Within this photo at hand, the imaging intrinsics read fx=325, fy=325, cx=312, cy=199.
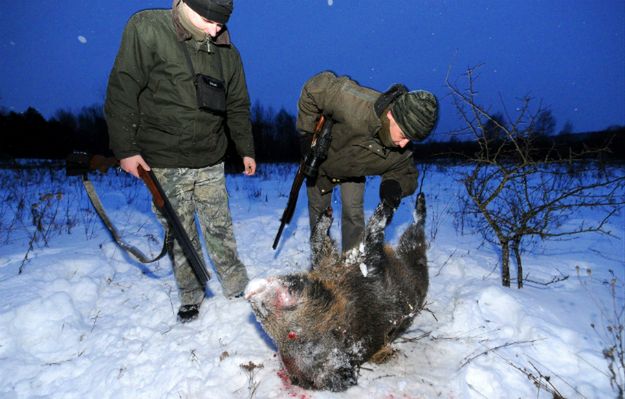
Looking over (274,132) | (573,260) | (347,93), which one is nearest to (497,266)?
(573,260)

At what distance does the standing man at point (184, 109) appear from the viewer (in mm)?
2281

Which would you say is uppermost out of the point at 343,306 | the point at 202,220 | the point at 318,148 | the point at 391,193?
the point at 318,148

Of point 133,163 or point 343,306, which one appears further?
point 133,163

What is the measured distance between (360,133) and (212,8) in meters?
1.57

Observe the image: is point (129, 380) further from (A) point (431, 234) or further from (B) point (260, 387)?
(A) point (431, 234)

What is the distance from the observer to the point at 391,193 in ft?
9.61

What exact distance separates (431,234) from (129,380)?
448 centimetres

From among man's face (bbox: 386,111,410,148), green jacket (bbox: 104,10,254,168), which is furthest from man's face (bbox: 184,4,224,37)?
man's face (bbox: 386,111,410,148)

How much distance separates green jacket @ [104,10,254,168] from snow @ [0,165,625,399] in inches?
54.8

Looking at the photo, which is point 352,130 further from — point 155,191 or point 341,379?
point 341,379

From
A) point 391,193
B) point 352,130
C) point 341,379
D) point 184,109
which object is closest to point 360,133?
point 352,130

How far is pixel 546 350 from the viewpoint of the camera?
7.89 feet

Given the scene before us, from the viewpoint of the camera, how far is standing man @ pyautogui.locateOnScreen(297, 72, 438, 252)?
101 inches

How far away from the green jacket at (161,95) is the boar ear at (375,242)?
1.45m
